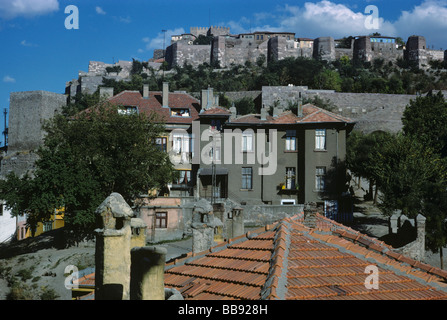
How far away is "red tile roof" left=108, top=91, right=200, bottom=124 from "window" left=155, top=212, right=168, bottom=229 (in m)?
11.5

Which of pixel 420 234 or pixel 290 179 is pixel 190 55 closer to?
pixel 290 179

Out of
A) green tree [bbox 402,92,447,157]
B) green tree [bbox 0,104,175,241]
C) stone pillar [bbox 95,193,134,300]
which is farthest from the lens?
green tree [bbox 402,92,447,157]

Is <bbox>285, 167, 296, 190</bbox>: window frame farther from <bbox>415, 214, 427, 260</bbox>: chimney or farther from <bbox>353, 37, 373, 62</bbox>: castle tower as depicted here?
<bbox>353, 37, 373, 62</bbox>: castle tower

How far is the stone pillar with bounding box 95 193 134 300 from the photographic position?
7.00m

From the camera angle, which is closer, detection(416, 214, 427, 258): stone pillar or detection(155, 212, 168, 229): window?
detection(416, 214, 427, 258): stone pillar

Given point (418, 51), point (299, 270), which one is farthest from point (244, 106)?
point (299, 270)

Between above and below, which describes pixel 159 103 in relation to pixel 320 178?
above

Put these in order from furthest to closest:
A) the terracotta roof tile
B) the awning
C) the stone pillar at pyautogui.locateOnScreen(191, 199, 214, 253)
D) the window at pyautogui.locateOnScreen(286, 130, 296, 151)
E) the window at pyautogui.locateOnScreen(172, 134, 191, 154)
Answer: the window at pyautogui.locateOnScreen(172, 134, 191, 154), the window at pyautogui.locateOnScreen(286, 130, 296, 151), the awning, the stone pillar at pyautogui.locateOnScreen(191, 199, 214, 253), the terracotta roof tile

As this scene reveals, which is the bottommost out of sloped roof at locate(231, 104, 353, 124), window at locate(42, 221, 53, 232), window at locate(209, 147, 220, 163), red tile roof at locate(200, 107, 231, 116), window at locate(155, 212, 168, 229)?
window at locate(42, 221, 53, 232)

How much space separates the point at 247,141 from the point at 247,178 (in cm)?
271

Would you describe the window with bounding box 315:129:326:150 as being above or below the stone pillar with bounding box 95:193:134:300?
above

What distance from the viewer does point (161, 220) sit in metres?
32.1

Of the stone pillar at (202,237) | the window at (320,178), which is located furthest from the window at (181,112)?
the stone pillar at (202,237)

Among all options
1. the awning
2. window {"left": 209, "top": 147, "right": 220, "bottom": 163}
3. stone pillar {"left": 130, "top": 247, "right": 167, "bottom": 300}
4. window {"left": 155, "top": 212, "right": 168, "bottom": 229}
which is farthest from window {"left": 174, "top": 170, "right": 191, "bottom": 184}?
stone pillar {"left": 130, "top": 247, "right": 167, "bottom": 300}
